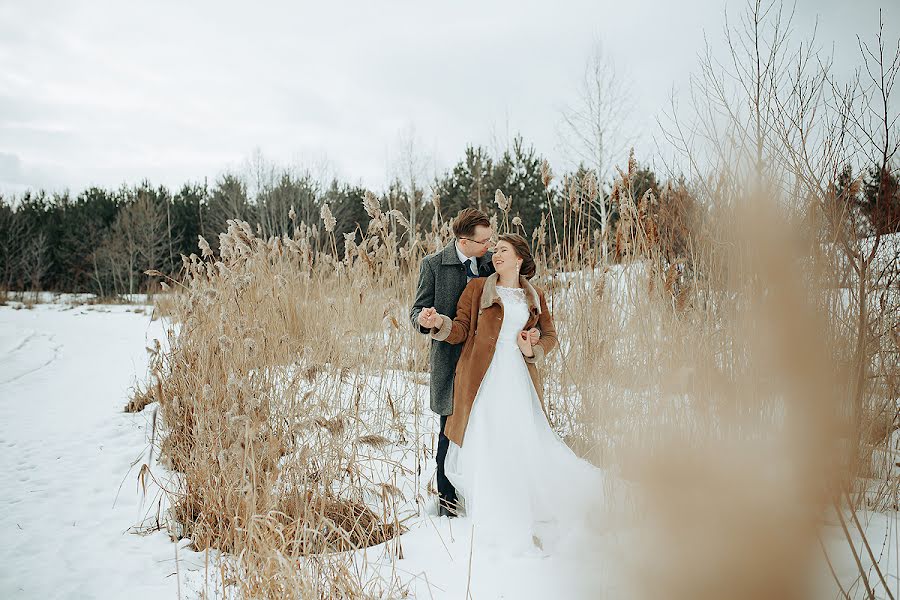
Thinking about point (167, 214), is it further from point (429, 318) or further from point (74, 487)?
point (429, 318)

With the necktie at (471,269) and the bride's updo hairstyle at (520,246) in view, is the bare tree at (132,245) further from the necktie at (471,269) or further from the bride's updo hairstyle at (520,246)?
the bride's updo hairstyle at (520,246)

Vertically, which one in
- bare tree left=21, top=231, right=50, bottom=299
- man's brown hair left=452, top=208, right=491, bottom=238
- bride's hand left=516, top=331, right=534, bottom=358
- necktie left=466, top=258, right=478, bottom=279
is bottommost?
bride's hand left=516, top=331, right=534, bottom=358

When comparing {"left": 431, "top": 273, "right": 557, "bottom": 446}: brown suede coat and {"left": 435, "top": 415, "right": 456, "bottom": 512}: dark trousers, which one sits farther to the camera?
{"left": 435, "top": 415, "right": 456, "bottom": 512}: dark trousers

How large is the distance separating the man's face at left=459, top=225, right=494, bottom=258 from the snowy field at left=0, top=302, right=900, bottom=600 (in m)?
1.33

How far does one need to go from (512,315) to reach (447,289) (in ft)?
1.42

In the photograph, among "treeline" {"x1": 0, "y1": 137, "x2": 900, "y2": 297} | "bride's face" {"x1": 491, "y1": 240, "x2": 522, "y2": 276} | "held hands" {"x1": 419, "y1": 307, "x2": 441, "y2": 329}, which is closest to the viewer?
"held hands" {"x1": 419, "y1": 307, "x2": 441, "y2": 329}

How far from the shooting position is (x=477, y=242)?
2.70m

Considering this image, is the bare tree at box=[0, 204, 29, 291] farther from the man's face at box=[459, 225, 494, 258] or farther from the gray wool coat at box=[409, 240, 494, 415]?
the man's face at box=[459, 225, 494, 258]

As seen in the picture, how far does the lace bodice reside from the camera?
2473mm

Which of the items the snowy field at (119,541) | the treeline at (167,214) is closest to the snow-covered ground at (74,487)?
the snowy field at (119,541)

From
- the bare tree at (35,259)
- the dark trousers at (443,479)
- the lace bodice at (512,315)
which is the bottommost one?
the dark trousers at (443,479)

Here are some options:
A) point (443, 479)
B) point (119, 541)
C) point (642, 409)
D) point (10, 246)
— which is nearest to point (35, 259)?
point (10, 246)

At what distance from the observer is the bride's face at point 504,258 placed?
252 cm

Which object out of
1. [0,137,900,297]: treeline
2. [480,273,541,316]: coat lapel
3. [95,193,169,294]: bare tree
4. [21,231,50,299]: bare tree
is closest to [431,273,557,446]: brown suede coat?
[480,273,541,316]: coat lapel
